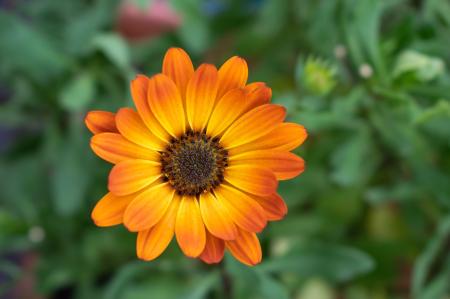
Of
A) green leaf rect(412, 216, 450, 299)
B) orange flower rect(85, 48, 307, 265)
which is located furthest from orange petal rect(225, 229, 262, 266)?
green leaf rect(412, 216, 450, 299)

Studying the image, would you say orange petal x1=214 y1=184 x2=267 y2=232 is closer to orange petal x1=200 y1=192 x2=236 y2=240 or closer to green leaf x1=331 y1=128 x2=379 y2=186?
orange petal x1=200 y1=192 x2=236 y2=240

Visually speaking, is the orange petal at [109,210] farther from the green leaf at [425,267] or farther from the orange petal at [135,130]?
the green leaf at [425,267]

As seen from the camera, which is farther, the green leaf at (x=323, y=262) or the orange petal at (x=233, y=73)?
the green leaf at (x=323, y=262)

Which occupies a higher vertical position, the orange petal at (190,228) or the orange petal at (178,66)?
the orange petal at (178,66)

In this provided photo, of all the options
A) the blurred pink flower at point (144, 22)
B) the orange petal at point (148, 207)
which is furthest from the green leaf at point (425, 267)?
the blurred pink flower at point (144, 22)

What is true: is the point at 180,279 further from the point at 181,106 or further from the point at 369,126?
the point at 181,106

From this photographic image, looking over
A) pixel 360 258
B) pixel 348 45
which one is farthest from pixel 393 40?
pixel 360 258
